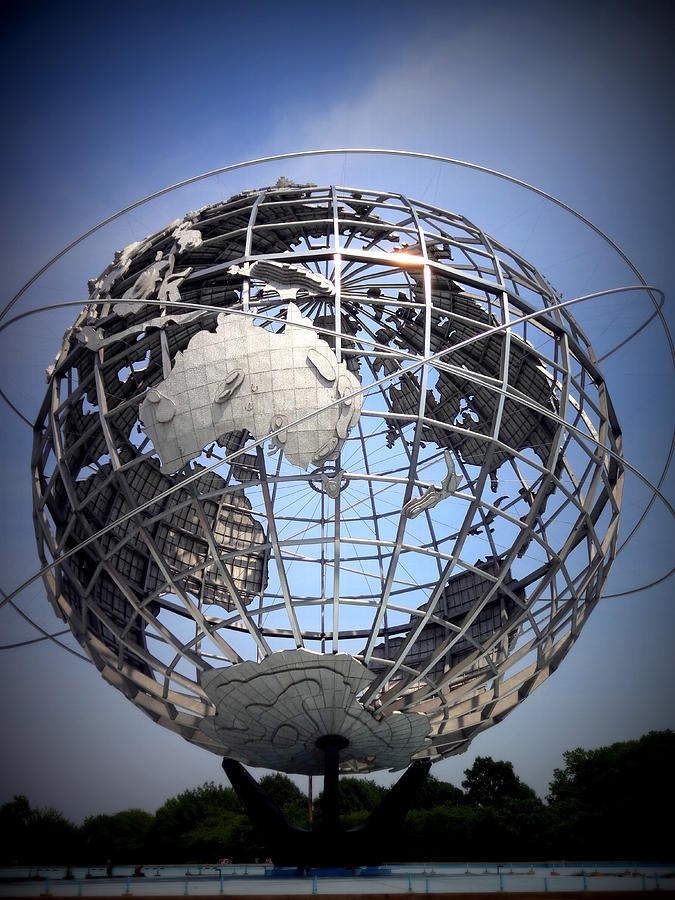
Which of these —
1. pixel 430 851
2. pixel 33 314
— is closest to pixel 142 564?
pixel 33 314

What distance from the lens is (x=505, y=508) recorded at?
25.1m

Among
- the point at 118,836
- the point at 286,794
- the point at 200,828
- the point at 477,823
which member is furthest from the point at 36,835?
the point at 477,823

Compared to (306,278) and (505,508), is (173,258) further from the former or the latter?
(505,508)

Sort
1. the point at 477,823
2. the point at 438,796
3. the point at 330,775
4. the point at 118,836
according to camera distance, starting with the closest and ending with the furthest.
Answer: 1. the point at 330,775
2. the point at 477,823
3. the point at 118,836
4. the point at 438,796

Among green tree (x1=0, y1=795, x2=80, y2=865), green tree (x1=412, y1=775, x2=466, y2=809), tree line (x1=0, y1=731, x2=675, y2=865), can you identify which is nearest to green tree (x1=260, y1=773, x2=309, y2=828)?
tree line (x1=0, y1=731, x2=675, y2=865)

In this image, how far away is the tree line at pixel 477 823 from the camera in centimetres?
3794

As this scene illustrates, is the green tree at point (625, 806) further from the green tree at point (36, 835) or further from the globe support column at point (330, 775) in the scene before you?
the green tree at point (36, 835)

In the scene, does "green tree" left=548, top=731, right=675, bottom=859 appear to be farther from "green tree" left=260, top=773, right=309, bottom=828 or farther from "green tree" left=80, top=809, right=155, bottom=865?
"green tree" left=80, top=809, right=155, bottom=865

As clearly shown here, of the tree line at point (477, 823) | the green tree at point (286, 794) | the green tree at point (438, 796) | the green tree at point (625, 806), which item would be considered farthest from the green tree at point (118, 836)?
the green tree at point (625, 806)

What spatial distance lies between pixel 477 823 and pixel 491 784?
444 inches

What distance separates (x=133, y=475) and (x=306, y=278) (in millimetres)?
8318

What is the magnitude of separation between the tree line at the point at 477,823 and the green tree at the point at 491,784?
0.07m

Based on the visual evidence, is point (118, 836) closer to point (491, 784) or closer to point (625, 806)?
point (491, 784)

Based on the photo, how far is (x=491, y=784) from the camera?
53.5 m
